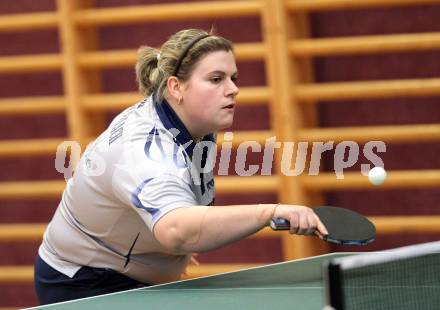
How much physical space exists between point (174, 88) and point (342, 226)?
0.61 metres

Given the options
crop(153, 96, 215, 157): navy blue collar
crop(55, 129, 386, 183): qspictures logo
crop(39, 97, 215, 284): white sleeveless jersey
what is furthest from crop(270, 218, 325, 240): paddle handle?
crop(55, 129, 386, 183): qspictures logo

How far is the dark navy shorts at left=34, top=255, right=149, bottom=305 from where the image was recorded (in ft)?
8.86

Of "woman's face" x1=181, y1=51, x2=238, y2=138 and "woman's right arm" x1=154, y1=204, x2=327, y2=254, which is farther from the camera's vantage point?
"woman's face" x1=181, y1=51, x2=238, y2=138

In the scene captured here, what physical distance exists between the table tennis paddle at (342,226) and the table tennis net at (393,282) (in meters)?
0.06

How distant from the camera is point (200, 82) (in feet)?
8.43

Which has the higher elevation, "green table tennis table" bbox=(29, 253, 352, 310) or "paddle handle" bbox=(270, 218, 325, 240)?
"paddle handle" bbox=(270, 218, 325, 240)

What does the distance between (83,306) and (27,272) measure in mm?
2859

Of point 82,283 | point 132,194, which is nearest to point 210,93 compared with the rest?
point 132,194

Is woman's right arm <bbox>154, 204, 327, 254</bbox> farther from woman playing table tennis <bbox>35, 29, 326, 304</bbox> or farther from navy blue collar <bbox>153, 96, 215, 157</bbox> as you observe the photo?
navy blue collar <bbox>153, 96, 215, 157</bbox>

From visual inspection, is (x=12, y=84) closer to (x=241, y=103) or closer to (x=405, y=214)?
(x=241, y=103)

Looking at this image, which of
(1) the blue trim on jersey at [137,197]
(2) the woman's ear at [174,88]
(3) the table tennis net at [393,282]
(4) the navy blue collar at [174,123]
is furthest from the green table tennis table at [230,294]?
(2) the woman's ear at [174,88]

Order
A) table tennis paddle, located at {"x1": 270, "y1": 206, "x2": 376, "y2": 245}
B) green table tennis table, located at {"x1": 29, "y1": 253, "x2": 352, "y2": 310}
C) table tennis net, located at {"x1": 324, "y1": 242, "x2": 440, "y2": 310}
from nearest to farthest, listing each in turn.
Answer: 1. table tennis net, located at {"x1": 324, "y1": 242, "x2": 440, "y2": 310}
2. table tennis paddle, located at {"x1": 270, "y1": 206, "x2": 376, "y2": 245}
3. green table tennis table, located at {"x1": 29, "y1": 253, "x2": 352, "y2": 310}

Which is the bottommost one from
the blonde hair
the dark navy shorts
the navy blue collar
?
the dark navy shorts

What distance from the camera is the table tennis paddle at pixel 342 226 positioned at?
2.19 meters
